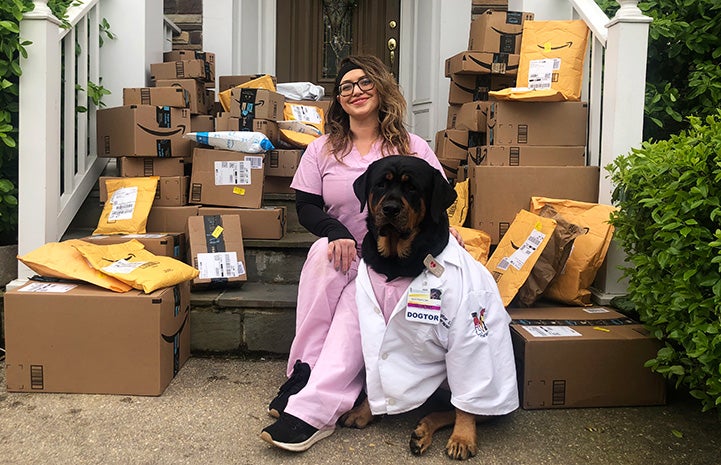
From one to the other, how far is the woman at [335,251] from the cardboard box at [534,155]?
78cm

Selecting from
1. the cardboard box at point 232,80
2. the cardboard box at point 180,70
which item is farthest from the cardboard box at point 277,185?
the cardboard box at point 232,80

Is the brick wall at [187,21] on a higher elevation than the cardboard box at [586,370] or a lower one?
higher

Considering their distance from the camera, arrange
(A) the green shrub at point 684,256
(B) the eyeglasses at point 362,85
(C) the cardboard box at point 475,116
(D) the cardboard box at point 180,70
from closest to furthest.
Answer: (A) the green shrub at point 684,256, (B) the eyeglasses at point 362,85, (C) the cardboard box at point 475,116, (D) the cardboard box at point 180,70

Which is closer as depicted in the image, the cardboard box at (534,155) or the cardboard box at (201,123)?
the cardboard box at (534,155)

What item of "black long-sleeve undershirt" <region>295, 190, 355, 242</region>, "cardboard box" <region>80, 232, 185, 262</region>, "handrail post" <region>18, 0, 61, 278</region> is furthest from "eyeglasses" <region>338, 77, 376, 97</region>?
"handrail post" <region>18, 0, 61, 278</region>

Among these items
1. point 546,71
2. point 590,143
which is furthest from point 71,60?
point 590,143

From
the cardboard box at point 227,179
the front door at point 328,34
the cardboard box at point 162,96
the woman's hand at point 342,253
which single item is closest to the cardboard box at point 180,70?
the cardboard box at point 162,96

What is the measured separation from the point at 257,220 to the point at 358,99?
97cm

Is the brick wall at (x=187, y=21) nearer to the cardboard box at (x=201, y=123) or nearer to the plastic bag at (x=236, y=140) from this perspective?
the cardboard box at (x=201, y=123)

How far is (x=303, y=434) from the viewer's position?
184 cm

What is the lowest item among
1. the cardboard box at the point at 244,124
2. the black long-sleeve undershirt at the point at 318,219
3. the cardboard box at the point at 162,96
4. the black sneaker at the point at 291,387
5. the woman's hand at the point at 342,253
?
the black sneaker at the point at 291,387

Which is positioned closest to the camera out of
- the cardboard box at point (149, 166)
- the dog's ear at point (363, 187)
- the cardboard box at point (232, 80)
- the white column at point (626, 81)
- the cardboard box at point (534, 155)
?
the dog's ear at point (363, 187)

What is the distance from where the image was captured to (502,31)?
11.6ft

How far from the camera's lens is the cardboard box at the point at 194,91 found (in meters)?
→ 3.55
